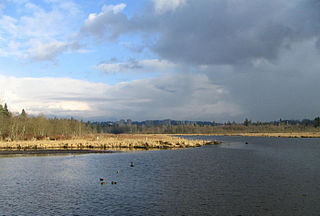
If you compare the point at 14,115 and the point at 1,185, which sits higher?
the point at 14,115

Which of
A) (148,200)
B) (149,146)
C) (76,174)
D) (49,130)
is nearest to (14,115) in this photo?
(49,130)

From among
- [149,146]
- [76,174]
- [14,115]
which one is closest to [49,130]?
[14,115]

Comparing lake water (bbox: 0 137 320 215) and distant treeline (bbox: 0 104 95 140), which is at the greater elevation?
distant treeline (bbox: 0 104 95 140)

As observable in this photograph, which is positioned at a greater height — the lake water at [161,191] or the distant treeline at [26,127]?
the distant treeline at [26,127]

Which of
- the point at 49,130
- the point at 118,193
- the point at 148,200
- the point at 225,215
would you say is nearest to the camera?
the point at 225,215

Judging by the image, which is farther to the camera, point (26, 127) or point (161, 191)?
point (26, 127)

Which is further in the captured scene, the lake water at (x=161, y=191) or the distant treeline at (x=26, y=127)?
the distant treeline at (x=26, y=127)

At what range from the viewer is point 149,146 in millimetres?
65938

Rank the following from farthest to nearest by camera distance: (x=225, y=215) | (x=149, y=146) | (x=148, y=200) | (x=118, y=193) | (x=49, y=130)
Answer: (x=49, y=130) → (x=149, y=146) → (x=118, y=193) → (x=148, y=200) → (x=225, y=215)

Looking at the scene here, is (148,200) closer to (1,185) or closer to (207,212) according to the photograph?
(207,212)

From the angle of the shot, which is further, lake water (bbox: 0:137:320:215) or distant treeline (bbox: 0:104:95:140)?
distant treeline (bbox: 0:104:95:140)

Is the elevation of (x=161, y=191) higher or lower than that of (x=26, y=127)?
lower

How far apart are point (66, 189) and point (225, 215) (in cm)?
1278

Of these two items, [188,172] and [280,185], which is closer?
[280,185]
